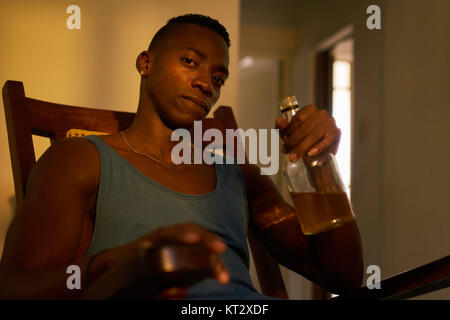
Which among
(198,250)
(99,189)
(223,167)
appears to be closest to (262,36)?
(223,167)

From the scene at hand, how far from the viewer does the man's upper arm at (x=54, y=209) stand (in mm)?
667

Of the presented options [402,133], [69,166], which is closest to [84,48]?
[69,166]

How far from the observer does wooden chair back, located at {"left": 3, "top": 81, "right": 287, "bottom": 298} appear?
0.92 meters

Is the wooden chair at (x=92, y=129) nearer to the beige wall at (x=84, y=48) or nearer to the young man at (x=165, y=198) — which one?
the young man at (x=165, y=198)

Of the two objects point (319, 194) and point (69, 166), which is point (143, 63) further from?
point (319, 194)

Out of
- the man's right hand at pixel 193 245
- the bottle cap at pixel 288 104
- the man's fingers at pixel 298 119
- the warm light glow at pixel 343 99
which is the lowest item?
the man's right hand at pixel 193 245

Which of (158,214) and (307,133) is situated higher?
(307,133)

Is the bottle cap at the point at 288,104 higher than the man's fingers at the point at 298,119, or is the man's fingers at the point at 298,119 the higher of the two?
the bottle cap at the point at 288,104

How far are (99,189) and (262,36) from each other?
3174 millimetres

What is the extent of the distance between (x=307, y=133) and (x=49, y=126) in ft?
1.96

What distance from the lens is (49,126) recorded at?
1034 mm

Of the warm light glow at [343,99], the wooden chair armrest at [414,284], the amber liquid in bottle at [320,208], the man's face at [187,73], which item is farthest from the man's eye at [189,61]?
the warm light glow at [343,99]

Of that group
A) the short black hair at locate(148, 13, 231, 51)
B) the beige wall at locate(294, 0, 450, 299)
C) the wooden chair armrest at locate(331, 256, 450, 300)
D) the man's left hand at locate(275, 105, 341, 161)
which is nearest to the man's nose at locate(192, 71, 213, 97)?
the short black hair at locate(148, 13, 231, 51)

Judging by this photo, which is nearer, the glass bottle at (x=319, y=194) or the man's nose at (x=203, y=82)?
the glass bottle at (x=319, y=194)
